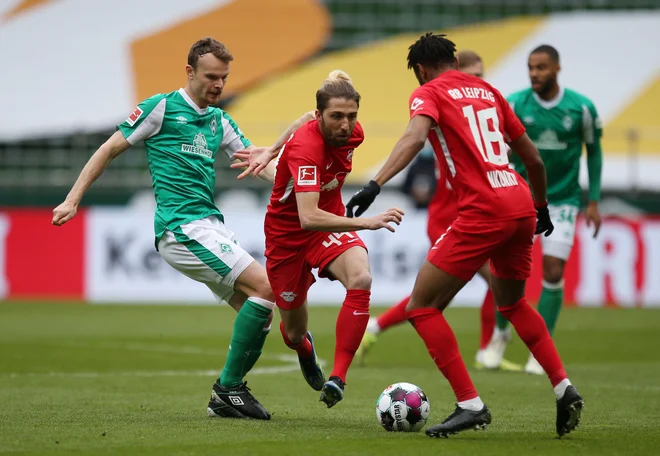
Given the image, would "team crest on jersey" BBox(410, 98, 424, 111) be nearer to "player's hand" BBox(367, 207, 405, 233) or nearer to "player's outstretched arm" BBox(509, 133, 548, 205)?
"player's hand" BBox(367, 207, 405, 233)

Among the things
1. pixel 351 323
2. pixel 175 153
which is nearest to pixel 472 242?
pixel 351 323

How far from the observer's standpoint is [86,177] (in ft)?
20.9

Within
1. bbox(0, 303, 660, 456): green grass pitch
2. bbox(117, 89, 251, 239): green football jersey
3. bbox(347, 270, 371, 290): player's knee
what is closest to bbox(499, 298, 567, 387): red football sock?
bbox(0, 303, 660, 456): green grass pitch

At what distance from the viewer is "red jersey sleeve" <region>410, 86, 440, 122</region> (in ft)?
17.8

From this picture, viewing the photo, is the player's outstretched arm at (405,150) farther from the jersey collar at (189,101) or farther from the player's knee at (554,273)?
the player's knee at (554,273)

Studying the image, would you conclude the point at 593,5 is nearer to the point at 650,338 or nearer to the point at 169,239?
the point at 650,338

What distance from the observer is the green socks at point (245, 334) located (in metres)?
6.46

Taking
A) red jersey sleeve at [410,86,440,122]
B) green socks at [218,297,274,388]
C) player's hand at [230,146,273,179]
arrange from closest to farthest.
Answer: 1. red jersey sleeve at [410,86,440,122]
2. green socks at [218,297,274,388]
3. player's hand at [230,146,273,179]

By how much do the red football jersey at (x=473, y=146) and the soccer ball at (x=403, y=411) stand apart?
108 centimetres

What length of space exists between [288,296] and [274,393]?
1.40 m

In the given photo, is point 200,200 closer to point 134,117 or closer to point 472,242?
→ point 134,117

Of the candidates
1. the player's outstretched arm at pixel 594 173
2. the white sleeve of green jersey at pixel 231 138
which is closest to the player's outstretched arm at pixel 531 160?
the white sleeve of green jersey at pixel 231 138

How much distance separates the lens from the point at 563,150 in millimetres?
9273

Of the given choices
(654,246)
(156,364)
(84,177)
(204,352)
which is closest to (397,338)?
(204,352)
